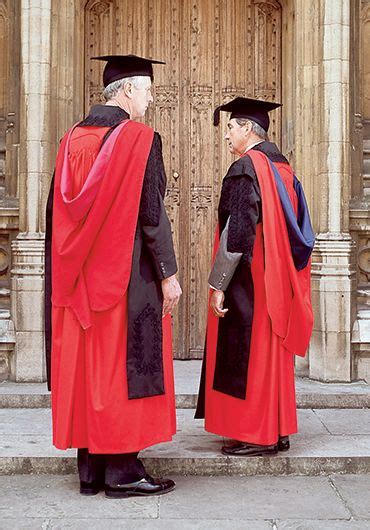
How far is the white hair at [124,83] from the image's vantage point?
398cm

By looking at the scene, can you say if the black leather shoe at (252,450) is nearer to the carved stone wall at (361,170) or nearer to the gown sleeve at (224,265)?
the gown sleeve at (224,265)

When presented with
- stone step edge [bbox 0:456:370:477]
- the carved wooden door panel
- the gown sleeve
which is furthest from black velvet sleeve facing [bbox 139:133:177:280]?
the carved wooden door panel

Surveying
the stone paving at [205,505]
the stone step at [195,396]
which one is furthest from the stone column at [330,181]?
the stone paving at [205,505]

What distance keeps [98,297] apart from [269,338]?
1123 mm

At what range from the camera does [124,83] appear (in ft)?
13.1

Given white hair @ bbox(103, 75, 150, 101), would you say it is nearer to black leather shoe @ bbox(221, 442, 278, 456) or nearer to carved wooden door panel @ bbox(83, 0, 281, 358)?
black leather shoe @ bbox(221, 442, 278, 456)

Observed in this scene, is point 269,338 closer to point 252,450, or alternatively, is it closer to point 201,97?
point 252,450

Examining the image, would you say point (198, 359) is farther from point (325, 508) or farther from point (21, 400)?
point (325, 508)

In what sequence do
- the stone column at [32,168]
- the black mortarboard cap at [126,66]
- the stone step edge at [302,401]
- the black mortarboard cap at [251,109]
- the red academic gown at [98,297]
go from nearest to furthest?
the red academic gown at [98,297], the black mortarboard cap at [126,66], the black mortarboard cap at [251,109], the stone step edge at [302,401], the stone column at [32,168]

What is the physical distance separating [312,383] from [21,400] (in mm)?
2332

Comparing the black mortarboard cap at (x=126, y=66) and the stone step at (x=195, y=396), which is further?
the stone step at (x=195, y=396)

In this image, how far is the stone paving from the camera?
3.59 metres

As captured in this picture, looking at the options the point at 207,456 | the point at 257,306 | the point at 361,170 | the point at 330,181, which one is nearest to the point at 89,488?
the point at 207,456

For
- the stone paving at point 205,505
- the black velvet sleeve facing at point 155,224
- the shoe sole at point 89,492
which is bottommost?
the stone paving at point 205,505
